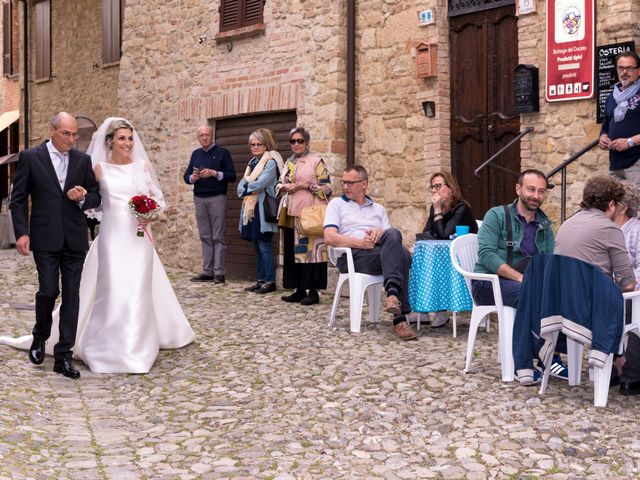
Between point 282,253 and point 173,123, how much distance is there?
481 cm

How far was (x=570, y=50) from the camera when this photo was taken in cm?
909

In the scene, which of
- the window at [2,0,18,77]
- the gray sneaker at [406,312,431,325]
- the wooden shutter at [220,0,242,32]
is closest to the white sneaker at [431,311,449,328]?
the gray sneaker at [406,312,431,325]

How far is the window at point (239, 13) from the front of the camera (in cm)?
1291

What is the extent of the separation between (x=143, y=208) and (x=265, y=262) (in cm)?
394

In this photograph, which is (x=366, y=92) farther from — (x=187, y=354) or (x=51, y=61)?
(x=51, y=61)

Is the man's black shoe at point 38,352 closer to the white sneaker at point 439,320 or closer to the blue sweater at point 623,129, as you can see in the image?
the white sneaker at point 439,320

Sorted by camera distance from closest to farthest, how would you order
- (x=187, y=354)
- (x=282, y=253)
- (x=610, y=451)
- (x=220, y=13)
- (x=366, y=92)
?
1. (x=610, y=451)
2. (x=187, y=354)
3. (x=282, y=253)
4. (x=366, y=92)
5. (x=220, y=13)

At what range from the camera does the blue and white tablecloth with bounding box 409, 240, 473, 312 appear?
786 centimetres

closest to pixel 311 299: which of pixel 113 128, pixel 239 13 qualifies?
pixel 113 128

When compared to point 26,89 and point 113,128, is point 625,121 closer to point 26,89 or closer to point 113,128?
point 113,128

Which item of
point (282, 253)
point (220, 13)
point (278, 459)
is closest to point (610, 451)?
point (278, 459)

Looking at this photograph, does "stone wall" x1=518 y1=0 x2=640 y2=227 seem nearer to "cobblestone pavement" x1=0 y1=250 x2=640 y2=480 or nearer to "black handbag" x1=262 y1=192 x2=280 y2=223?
"cobblestone pavement" x1=0 y1=250 x2=640 y2=480

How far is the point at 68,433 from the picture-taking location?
17.6 ft

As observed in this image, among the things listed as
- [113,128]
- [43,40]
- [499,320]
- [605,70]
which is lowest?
[499,320]
